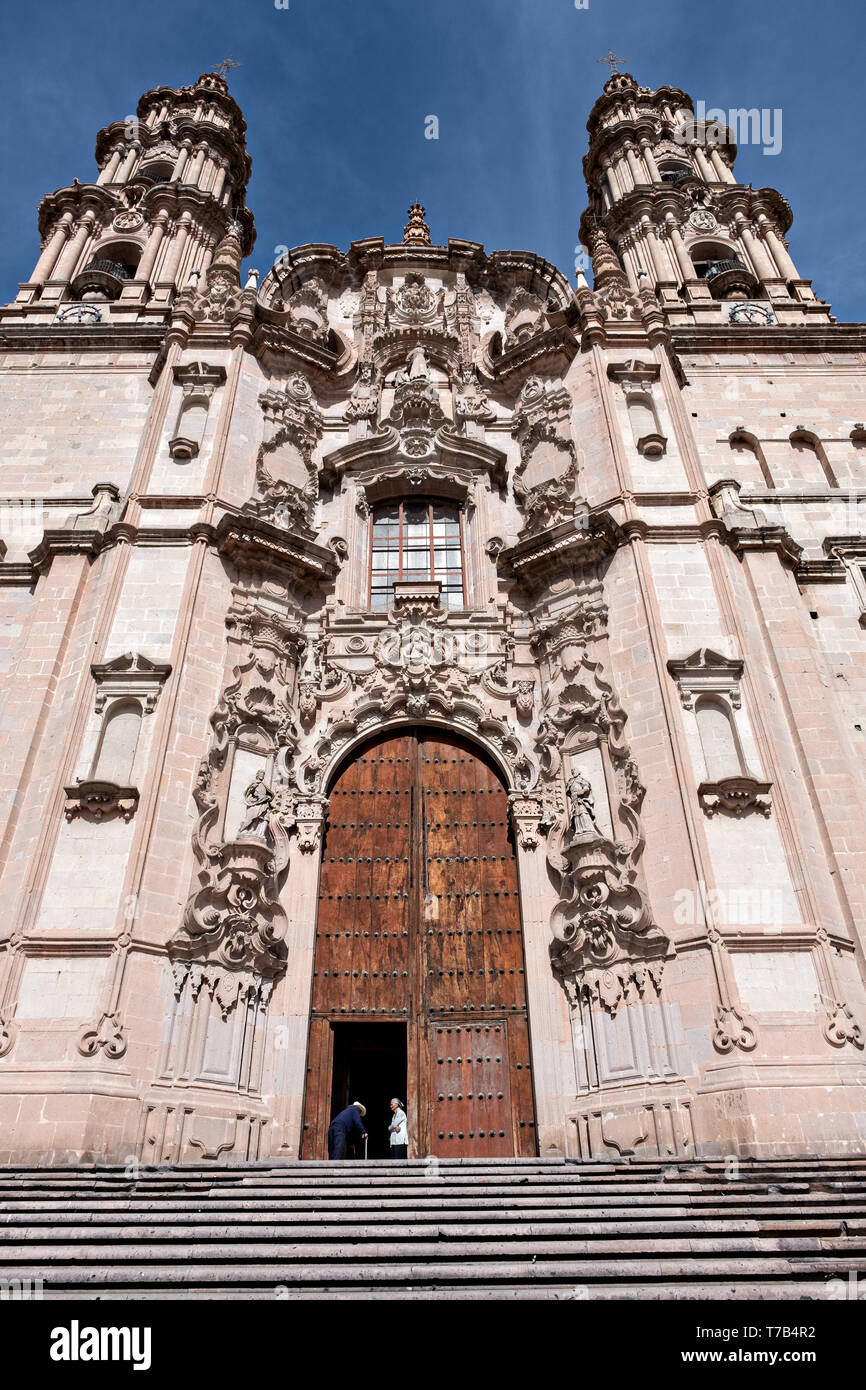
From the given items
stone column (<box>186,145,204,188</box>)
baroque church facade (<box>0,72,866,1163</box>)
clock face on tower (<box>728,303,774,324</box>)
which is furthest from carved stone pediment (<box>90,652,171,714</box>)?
stone column (<box>186,145,204,188</box>)

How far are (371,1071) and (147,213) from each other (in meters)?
20.4

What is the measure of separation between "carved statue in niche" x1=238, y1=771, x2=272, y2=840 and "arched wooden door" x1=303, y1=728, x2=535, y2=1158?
4.16 ft

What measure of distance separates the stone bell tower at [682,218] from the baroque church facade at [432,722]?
750 mm

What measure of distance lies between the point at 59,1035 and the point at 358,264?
56.4ft

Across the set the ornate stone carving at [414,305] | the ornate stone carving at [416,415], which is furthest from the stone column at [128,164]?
the ornate stone carving at [416,415]

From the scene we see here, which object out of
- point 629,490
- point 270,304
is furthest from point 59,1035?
point 270,304

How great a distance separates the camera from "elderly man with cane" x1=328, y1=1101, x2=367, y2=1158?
9.88 m

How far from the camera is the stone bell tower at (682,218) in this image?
65.3 ft

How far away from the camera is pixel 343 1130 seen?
9.90 meters

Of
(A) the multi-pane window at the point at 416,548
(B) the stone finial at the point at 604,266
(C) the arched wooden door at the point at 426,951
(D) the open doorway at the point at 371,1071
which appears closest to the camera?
(C) the arched wooden door at the point at 426,951

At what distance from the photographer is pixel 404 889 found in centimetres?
1212

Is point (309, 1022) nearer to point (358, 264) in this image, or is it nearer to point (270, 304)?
point (270, 304)

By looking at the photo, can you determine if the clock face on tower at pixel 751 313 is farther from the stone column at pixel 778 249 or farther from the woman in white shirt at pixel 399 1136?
the woman in white shirt at pixel 399 1136
